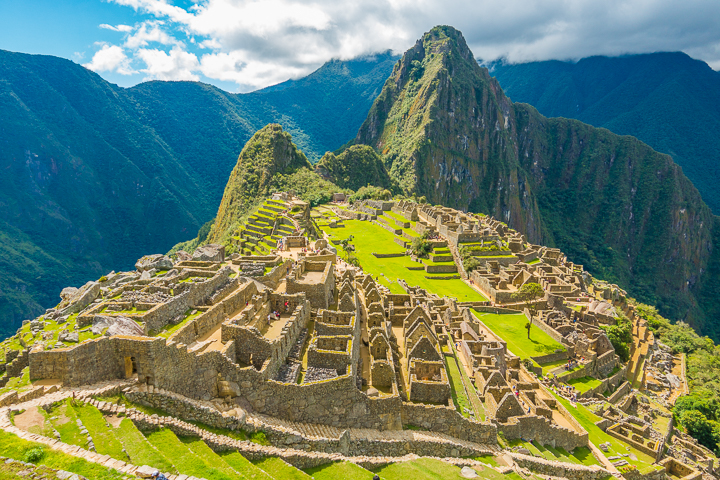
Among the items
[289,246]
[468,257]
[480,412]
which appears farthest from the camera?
[468,257]

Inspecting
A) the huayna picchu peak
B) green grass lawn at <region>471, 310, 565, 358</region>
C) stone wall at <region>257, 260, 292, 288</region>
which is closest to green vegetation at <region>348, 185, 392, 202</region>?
the huayna picchu peak

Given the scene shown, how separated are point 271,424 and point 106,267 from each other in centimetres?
10777

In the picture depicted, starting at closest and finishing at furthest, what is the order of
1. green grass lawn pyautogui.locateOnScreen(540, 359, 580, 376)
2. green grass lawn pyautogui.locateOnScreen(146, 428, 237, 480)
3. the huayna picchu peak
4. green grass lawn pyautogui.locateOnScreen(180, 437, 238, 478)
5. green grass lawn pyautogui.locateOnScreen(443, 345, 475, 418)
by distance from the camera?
green grass lawn pyautogui.locateOnScreen(146, 428, 237, 480) → green grass lawn pyautogui.locateOnScreen(180, 437, 238, 478) → the huayna picchu peak → green grass lawn pyautogui.locateOnScreen(443, 345, 475, 418) → green grass lawn pyautogui.locateOnScreen(540, 359, 580, 376)

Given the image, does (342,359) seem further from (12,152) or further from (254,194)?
(12,152)

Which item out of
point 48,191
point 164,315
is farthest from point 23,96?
point 164,315

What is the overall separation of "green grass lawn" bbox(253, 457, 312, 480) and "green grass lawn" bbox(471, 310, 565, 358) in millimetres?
27714

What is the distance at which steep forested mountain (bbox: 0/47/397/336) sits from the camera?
91256mm

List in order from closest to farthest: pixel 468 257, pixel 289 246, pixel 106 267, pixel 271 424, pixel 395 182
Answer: pixel 271 424 → pixel 289 246 → pixel 468 257 → pixel 106 267 → pixel 395 182

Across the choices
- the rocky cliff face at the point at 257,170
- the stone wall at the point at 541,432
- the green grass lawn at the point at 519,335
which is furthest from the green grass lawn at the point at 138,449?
the rocky cliff face at the point at 257,170

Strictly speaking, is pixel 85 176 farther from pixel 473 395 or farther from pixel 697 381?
pixel 697 381

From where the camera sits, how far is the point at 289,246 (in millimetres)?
42000

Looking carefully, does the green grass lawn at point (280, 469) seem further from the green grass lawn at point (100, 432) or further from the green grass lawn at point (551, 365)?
the green grass lawn at point (551, 365)

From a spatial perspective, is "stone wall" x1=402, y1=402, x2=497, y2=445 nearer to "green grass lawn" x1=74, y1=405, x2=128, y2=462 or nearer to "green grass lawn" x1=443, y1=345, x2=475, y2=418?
"green grass lawn" x1=443, y1=345, x2=475, y2=418

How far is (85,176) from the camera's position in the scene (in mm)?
129250
